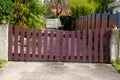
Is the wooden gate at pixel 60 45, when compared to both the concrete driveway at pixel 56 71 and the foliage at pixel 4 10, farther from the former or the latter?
the foliage at pixel 4 10

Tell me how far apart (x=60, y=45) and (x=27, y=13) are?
22.5 feet

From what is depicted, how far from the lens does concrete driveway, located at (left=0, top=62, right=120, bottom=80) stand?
801 centimetres

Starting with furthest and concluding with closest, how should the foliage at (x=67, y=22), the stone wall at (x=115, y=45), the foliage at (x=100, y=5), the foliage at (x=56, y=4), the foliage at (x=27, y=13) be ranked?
the foliage at (x=56, y=4) → the foliage at (x=67, y=22) → the foliage at (x=100, y=5) → the foliage at (x=27, y=13) → the stone wall at (x=115, y=45)

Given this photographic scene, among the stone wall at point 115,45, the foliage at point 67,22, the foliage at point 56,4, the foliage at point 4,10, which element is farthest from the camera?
the foliage at point 56,4

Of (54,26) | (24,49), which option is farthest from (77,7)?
(24,49)

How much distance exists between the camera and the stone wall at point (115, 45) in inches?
404

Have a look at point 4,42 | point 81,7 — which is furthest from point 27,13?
point 81,7

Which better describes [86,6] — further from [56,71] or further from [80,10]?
[56,71]

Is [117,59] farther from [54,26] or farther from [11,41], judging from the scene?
[54,26]

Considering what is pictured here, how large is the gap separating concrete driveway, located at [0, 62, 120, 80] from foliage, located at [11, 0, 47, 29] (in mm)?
6275

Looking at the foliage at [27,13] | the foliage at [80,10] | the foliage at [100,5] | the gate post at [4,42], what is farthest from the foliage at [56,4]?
the gate post at [4,42]

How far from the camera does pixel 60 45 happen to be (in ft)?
34.2

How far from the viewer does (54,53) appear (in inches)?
412

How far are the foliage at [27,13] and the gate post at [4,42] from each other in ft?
17.8
